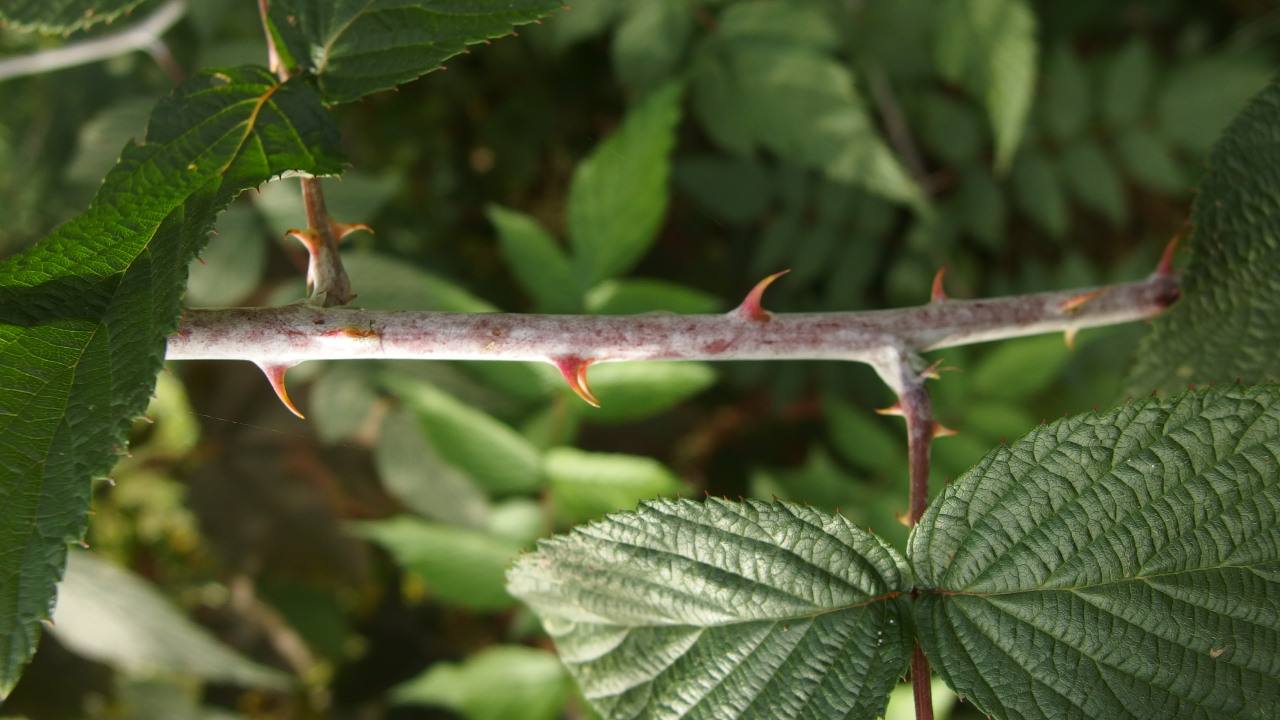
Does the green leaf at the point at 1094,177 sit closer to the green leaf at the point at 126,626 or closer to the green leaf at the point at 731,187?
the green leaf at the point at 731,187

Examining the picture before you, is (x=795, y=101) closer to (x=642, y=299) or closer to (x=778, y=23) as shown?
(x=778, y=23)

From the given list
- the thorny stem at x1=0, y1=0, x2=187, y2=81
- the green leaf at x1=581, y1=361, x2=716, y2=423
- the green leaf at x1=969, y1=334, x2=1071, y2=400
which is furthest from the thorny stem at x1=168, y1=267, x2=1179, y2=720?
the thorny stem at x1=0, y1=0, x2=187, y2=81

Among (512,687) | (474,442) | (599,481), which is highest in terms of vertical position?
(474,442)

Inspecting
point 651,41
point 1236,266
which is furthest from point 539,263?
point 1236,266

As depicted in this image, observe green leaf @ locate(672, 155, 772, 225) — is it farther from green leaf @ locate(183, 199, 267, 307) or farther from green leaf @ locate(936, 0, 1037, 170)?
green leaf @ locate(183, 199, 267, 307)

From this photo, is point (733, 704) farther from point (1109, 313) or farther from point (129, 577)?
point (129, 577)

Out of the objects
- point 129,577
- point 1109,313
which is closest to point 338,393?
point 129,577
